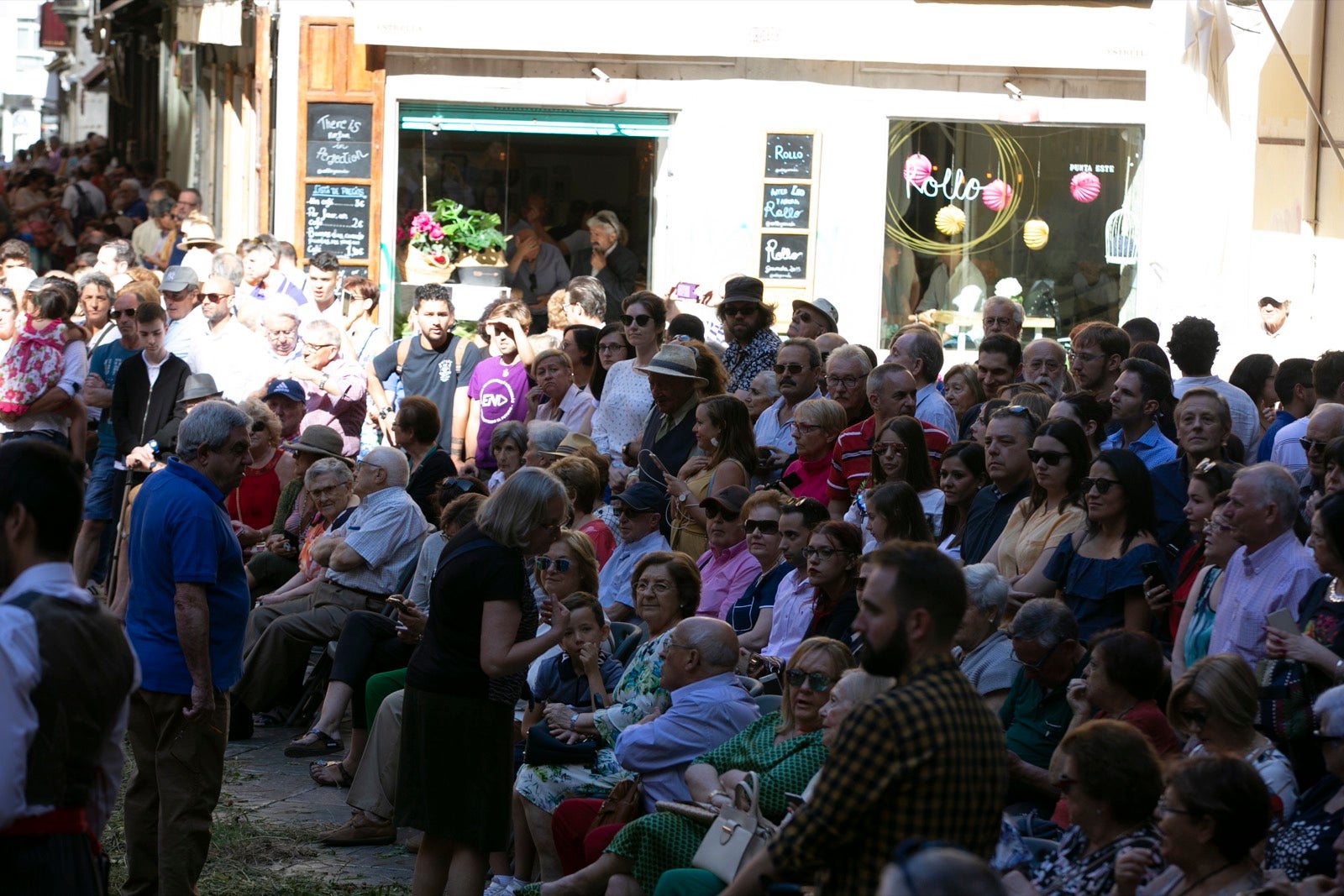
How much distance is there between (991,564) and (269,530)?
17.0ft

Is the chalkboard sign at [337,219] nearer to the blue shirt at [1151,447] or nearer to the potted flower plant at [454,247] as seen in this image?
the potted flower plant at [454,247]

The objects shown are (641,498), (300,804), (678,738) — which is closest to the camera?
(678,738)

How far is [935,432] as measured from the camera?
830 cm

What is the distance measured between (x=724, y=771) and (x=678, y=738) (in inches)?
10.6

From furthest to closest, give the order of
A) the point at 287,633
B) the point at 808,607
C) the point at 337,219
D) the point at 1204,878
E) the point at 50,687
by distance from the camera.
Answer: the point at 337,219 < the point at 287,633 < the point at 808,607 < the point at 1204,878 < the point at 50,687

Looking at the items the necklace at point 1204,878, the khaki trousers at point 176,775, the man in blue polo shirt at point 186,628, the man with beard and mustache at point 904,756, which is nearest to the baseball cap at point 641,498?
the man in blue polo shirt at point 186,628

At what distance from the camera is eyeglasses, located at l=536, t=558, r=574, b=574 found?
7488mm

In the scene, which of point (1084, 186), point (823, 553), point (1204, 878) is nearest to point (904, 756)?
point (1204, 878)

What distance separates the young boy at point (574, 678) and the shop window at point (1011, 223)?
9095mm

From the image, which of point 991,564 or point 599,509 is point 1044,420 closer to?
point 991,564

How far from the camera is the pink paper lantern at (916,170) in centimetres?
1593

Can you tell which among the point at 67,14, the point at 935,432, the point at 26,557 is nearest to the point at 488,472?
the point at 935,432

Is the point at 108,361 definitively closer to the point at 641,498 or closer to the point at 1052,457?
the point at 641,498

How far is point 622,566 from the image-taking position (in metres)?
8.48
